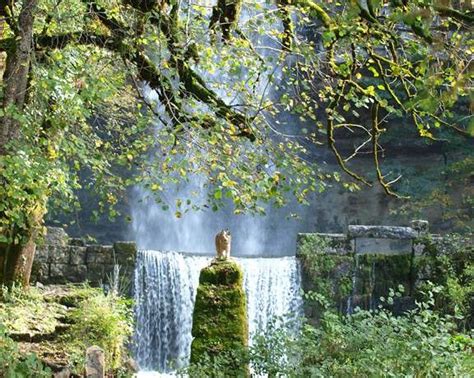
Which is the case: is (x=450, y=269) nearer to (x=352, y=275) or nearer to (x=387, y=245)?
(x=352, y=275)

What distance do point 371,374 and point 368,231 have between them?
966 centimetres

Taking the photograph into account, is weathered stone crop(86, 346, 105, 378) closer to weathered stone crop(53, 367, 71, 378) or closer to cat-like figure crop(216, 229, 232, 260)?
weathered stone crop(53, 367, 71, 378)

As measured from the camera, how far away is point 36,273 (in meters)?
14.0

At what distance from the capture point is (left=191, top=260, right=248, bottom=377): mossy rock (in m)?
8.39

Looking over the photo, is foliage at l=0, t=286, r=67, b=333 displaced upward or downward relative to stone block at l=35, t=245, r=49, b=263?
downward

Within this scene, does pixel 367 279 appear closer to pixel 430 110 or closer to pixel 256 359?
pixel 256 359

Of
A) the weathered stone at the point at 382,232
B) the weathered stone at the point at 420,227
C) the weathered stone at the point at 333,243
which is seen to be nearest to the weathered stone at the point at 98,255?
the weathered stone at the point at 333,243

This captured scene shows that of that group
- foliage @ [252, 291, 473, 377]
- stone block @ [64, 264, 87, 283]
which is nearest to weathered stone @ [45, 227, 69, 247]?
stone block @ [64, 264, 87, 283]

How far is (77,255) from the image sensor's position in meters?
14.4

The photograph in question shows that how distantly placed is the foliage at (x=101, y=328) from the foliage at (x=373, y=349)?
2103mm

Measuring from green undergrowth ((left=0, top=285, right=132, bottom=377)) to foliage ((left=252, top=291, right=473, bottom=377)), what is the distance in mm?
2010

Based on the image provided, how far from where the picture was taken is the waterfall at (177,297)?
47.5ft

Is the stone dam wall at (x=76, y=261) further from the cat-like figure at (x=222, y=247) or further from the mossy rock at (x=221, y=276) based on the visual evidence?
the mossy rock at (x=221, y=276)

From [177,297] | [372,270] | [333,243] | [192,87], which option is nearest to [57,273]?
[177,297]
